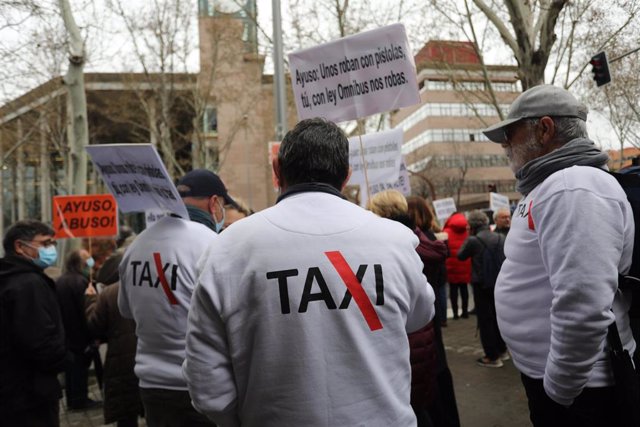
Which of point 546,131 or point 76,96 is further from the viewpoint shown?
point 76,96

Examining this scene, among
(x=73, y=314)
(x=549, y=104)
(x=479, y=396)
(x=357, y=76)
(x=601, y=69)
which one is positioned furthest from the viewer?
(x=601, y=69)

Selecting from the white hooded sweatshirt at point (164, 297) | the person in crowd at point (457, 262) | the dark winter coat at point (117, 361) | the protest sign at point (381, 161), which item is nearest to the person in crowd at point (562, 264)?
the white hooded sweatshirt at point (164, 297)

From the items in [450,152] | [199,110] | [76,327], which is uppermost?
[450,152]

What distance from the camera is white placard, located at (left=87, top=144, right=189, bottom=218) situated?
293cm

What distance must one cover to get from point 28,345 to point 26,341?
28 mm

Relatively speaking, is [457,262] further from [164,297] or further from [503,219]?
[164,297]

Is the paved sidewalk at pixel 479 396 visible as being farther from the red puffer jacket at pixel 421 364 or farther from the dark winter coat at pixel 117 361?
the red puffer jacket at pixel 421 364

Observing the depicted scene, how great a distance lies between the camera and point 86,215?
8344 millimetres

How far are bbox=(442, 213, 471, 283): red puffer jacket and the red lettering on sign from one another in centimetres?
830

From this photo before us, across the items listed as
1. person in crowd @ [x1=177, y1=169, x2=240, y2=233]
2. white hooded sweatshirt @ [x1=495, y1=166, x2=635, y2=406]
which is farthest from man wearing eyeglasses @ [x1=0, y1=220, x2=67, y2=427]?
white hooded sweatshirt @ [x1=495, y1=166, x2=635, y2=406]

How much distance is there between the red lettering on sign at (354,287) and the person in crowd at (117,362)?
120 inches

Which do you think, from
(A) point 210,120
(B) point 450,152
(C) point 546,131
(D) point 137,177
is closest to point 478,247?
(C) point 546,131

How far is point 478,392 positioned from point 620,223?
4.05 metres

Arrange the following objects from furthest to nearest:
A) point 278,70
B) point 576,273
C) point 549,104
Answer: point 278,70
point 549,104
point 576,273
